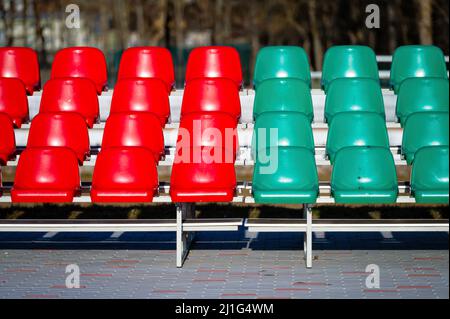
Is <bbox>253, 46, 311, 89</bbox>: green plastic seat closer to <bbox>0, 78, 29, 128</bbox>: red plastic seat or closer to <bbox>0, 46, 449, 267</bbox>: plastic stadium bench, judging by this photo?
<bbox>0, 46, 449, 267</bbox>: plastic stadium bench

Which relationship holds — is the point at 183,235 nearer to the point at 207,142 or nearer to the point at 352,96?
the point at 207,142

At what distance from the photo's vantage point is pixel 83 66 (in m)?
9.77

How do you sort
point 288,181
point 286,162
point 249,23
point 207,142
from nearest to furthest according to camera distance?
point 288,181, point 286,162, point 207,142, point 249,23

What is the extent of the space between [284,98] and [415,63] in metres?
1.45

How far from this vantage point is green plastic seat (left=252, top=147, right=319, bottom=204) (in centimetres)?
770

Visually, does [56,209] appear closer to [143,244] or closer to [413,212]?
[143,244]

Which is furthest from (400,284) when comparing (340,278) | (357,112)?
(357,112)

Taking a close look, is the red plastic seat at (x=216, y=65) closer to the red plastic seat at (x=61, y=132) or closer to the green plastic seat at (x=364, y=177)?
the red plastic seat at (x=61, y=132)

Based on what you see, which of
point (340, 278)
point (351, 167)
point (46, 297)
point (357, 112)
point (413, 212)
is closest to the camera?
point (46, 297)

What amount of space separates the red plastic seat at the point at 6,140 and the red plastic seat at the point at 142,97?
3.02 feet

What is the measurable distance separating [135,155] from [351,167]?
1.61 meters

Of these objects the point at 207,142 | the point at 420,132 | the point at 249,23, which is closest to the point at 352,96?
the point at 420,132

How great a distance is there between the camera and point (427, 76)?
9328mm
